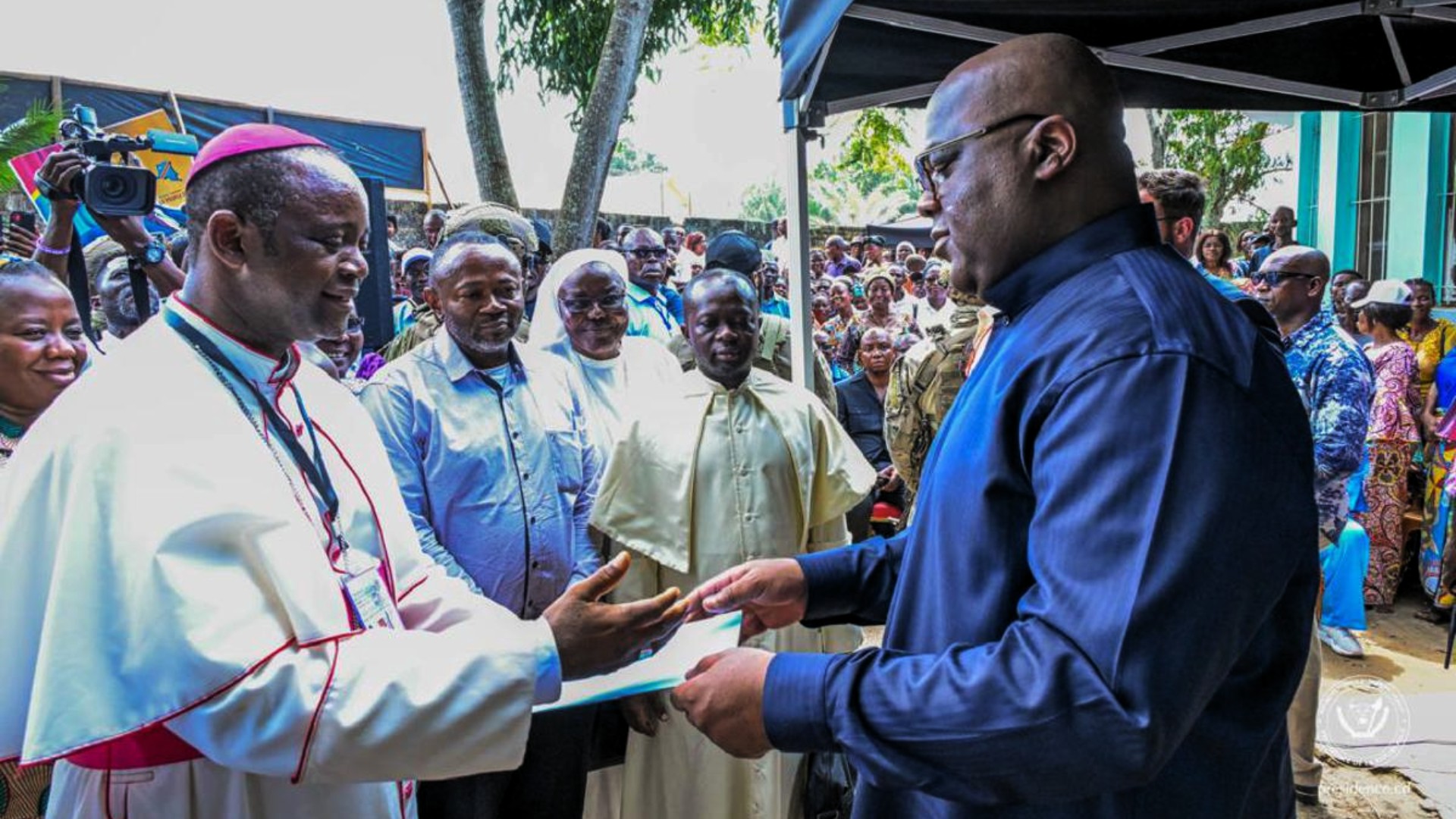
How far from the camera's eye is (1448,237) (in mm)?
10500

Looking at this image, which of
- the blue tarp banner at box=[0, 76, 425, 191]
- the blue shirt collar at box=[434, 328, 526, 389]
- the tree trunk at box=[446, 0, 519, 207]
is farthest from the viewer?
the blue tarp banner at box=[0, 76, 425, 191]

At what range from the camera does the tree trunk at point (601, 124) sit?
805 centimetres

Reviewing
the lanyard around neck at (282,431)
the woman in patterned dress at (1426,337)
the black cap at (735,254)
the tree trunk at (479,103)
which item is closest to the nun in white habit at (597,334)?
the black cap at (735,254)

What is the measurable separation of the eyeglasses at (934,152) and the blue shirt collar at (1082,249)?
0.60ft

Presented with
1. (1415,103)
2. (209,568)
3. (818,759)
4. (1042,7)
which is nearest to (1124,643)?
(209,568)

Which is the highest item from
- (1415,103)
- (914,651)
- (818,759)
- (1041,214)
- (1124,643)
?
(1415,103)

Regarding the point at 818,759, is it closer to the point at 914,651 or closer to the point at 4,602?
the point at 914,651

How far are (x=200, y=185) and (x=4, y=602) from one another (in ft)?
2.60

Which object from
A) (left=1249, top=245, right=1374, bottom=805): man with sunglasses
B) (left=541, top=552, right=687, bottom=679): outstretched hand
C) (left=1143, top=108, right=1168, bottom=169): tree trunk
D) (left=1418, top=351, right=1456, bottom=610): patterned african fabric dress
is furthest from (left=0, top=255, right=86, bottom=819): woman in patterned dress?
(left=1143, top=108, right=1168, bottom=169): tree trunk

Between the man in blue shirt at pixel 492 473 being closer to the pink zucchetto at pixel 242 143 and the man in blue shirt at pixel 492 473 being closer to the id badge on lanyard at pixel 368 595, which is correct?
the id badge on lanyard at pixel 368 595

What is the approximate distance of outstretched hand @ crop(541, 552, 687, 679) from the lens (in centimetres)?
172

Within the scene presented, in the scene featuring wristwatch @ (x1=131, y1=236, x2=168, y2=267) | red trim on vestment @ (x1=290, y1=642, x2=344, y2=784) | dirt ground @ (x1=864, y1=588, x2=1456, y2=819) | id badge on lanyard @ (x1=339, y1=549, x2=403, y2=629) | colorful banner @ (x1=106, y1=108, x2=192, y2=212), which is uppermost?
colorful banner @ (x1=106, y1=108, x2=192, y2=212)

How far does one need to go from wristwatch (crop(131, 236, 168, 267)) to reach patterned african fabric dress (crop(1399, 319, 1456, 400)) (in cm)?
829

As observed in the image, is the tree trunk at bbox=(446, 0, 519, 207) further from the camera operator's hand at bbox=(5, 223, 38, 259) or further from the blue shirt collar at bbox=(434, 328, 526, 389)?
the blue shirt collar at bbox=(434, 328, 526, 389)
